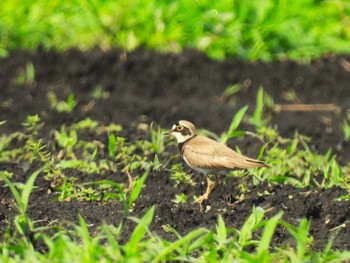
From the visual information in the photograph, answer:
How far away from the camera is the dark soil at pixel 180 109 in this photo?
22.1 feet

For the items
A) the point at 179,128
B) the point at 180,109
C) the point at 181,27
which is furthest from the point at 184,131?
the point at 181,27

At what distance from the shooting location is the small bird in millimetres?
7223

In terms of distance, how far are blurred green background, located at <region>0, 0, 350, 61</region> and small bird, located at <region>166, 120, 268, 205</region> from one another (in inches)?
119

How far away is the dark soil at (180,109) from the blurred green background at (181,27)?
20cm

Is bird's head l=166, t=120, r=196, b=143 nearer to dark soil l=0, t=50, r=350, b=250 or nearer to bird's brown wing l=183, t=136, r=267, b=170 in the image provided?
bird's brown wing l=183, t=136, r=267, b=170

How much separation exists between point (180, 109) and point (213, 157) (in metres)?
1.87

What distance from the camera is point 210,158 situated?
24.0 ft

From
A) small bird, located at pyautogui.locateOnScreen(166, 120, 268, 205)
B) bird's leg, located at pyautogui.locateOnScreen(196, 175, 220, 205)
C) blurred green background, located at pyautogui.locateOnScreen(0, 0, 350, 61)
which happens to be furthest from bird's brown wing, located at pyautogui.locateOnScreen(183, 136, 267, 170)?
blurred green background, located at pyautogui.locateOnScreen(0, 0, 350, 61)

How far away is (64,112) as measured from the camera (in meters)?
8.94

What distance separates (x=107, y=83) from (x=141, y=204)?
9.83ft

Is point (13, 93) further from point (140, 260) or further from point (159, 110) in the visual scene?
point (140, 260)

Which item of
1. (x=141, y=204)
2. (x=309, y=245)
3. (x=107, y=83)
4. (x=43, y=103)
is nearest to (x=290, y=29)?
(x=107, y=83)

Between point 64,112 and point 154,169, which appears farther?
point 64,112

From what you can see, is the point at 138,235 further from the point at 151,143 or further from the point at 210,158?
the point at 151,143
